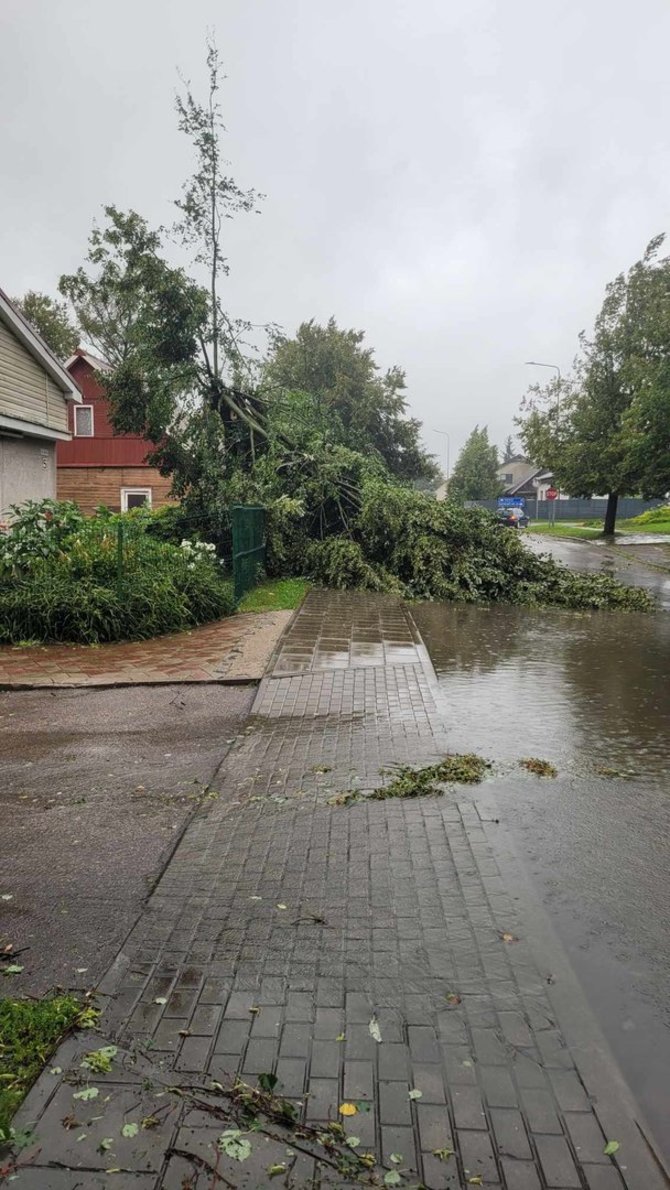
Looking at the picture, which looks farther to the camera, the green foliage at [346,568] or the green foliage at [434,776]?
the green foliage at [346,568]

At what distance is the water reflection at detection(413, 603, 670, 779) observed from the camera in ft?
19.4

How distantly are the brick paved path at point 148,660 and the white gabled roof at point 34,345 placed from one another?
10.2 m

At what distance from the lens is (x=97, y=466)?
3105cm

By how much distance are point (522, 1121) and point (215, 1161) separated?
86cm

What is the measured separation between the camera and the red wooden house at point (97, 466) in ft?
101

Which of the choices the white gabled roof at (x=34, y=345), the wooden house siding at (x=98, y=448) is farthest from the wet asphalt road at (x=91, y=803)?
the wooden house siding at (x=98, y=448)

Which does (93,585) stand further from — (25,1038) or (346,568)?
(25,1038)

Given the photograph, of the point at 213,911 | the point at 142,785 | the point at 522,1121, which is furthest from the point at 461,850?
the point at 142,785

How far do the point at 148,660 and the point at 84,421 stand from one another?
2478 cm

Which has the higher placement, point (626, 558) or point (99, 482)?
point (99, 482)

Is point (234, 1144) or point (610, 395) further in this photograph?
point (610, 395)

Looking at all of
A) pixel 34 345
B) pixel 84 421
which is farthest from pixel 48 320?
pixel 34 345

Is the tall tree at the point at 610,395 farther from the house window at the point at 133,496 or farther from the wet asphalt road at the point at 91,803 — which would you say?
the wet asphalt road at the point at 91,803

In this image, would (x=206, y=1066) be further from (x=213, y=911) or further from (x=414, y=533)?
(x=414, y=533)
